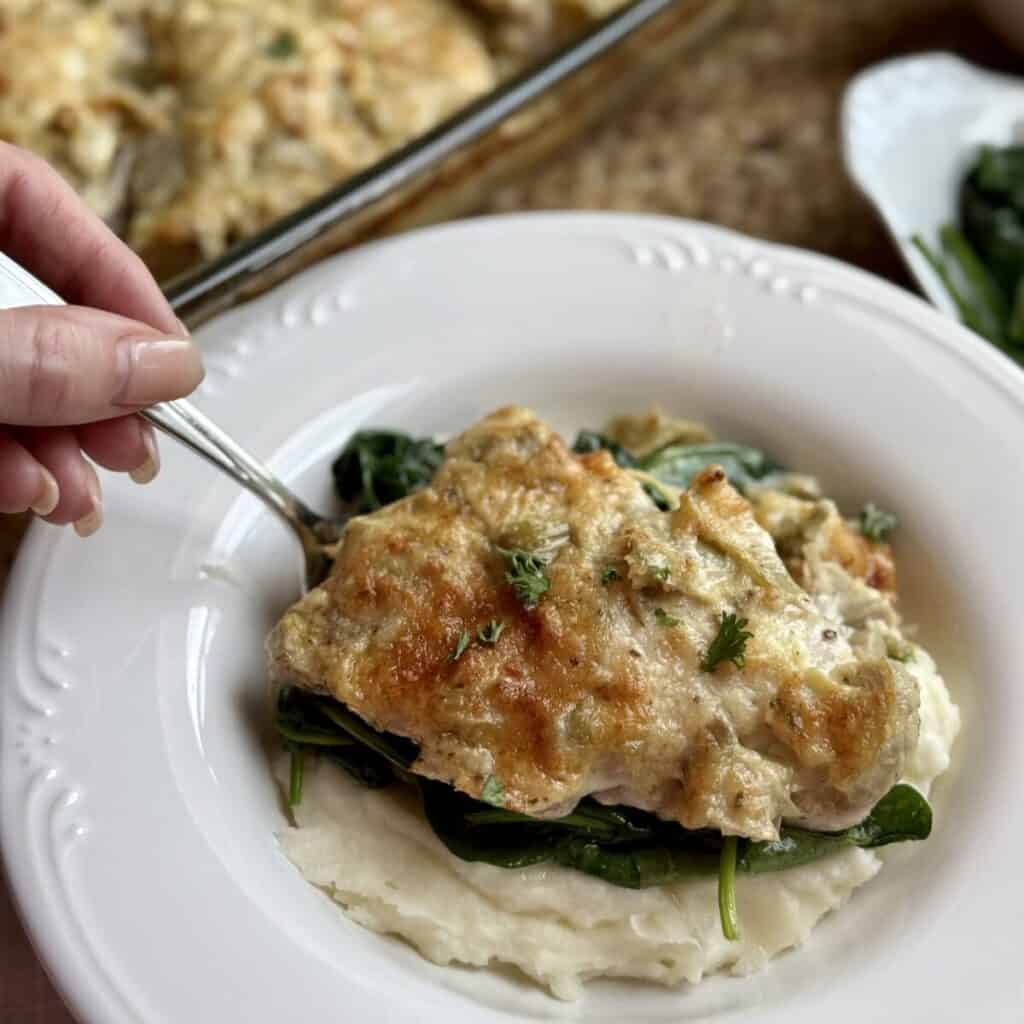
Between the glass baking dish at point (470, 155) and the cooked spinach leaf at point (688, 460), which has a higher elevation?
the glass baking dish at point (470, 155)

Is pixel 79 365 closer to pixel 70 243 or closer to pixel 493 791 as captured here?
pixel 70 243

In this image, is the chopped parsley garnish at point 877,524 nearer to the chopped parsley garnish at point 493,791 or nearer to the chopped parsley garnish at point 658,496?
the chopped parsley garnish at point 658,496

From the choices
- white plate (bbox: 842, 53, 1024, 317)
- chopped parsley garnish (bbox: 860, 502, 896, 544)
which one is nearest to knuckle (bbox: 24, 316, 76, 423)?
chopped parsley garnish (bbox: 860, 502, 896, 544)

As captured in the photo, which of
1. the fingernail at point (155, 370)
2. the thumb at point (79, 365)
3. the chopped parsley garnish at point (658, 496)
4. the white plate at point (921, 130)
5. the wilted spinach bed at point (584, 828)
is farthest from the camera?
the white plate at point (921, 130)

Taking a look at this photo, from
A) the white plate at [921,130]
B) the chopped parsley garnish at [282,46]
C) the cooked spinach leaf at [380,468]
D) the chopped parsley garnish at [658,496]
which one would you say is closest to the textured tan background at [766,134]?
the white plate at [921,130]

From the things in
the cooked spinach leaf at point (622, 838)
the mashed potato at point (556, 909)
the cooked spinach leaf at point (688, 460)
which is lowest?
the mashed potato at point (556, 909)

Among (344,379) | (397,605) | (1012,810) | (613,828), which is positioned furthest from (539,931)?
(344,379)

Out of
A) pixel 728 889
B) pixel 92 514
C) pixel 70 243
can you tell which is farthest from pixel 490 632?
pixel 70 243
